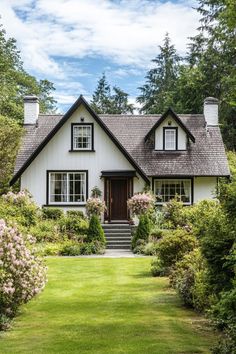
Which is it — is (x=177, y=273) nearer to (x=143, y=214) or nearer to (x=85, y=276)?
(x=85, y=276)

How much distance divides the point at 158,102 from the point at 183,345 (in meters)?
58.9

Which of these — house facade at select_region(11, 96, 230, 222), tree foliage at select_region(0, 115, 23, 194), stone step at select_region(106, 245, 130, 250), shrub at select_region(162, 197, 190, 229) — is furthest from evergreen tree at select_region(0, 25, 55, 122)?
stone step at select_region(106, 245, 130, 250)

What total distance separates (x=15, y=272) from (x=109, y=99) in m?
68.6

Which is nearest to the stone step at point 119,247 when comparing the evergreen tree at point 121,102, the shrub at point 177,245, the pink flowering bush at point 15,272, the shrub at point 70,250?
the shrub at point 70,250

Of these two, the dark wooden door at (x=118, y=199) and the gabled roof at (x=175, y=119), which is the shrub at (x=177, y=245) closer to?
the dark wooden door at (x=118, y=199)

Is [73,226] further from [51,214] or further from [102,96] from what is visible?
[102,96]

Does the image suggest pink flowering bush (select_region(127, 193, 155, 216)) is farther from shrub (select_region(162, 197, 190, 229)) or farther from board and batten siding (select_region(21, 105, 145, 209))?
board and batten siding (select_region(21, 105, 145, 209))

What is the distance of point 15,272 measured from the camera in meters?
10.1

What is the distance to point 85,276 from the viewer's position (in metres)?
16.2

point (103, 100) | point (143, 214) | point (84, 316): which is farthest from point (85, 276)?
point (103, 100)

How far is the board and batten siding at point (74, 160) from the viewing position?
30.6 m

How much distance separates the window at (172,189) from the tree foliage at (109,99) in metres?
44.6

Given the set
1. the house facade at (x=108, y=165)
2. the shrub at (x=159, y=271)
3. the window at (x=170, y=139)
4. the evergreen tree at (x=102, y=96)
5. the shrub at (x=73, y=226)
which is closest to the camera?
the shrub at (x=159, y=271)

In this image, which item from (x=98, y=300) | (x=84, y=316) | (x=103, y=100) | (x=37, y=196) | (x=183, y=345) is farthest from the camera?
(x=103, y=100)
